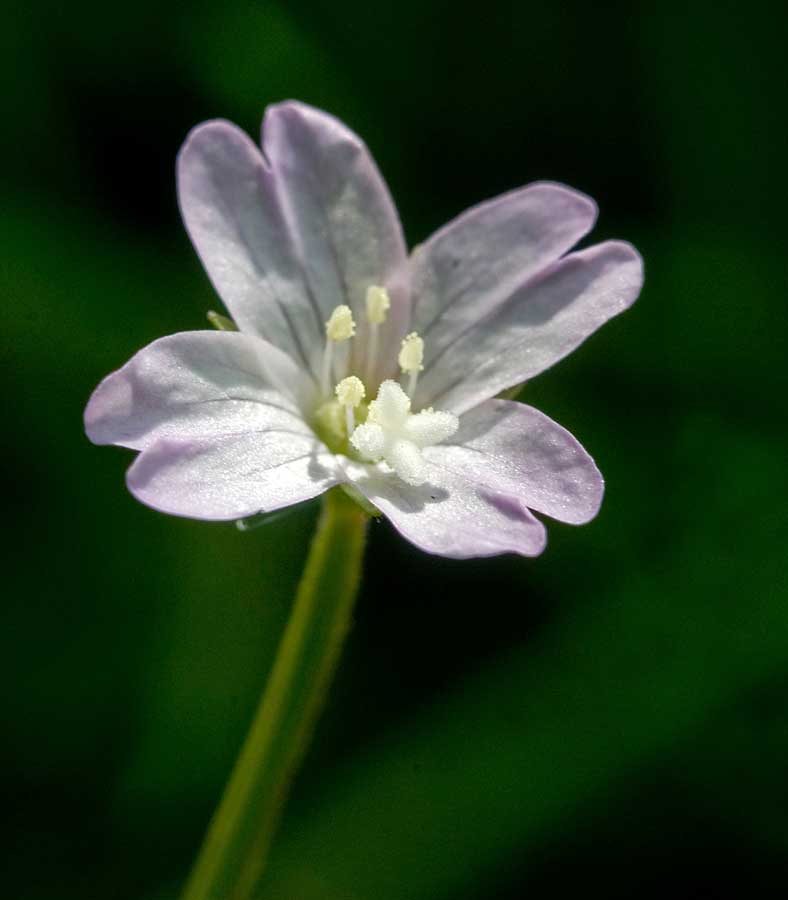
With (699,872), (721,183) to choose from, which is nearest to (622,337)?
(721,183)

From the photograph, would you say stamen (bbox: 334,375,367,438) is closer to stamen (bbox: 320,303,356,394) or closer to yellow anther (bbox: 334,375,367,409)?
yellow anther (bbox: 334,375,367,409)

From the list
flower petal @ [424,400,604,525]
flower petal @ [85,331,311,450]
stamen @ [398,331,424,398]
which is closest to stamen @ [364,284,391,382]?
stamen @ [398,331,424,398]

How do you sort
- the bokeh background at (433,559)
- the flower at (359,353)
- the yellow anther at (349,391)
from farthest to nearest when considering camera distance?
the bokeh background at (433,559)
the yellow anther at (349,391)
the flower at (359,353)

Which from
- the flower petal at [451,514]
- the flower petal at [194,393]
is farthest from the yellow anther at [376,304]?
the flower petal at [451,514]

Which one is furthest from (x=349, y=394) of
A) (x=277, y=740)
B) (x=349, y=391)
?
(x=277, y=740)

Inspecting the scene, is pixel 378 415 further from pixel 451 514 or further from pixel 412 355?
pixel 451 514

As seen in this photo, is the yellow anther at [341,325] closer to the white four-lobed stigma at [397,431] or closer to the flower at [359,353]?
the flower at [359,353]

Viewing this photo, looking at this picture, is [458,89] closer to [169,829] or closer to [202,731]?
[202,731]
